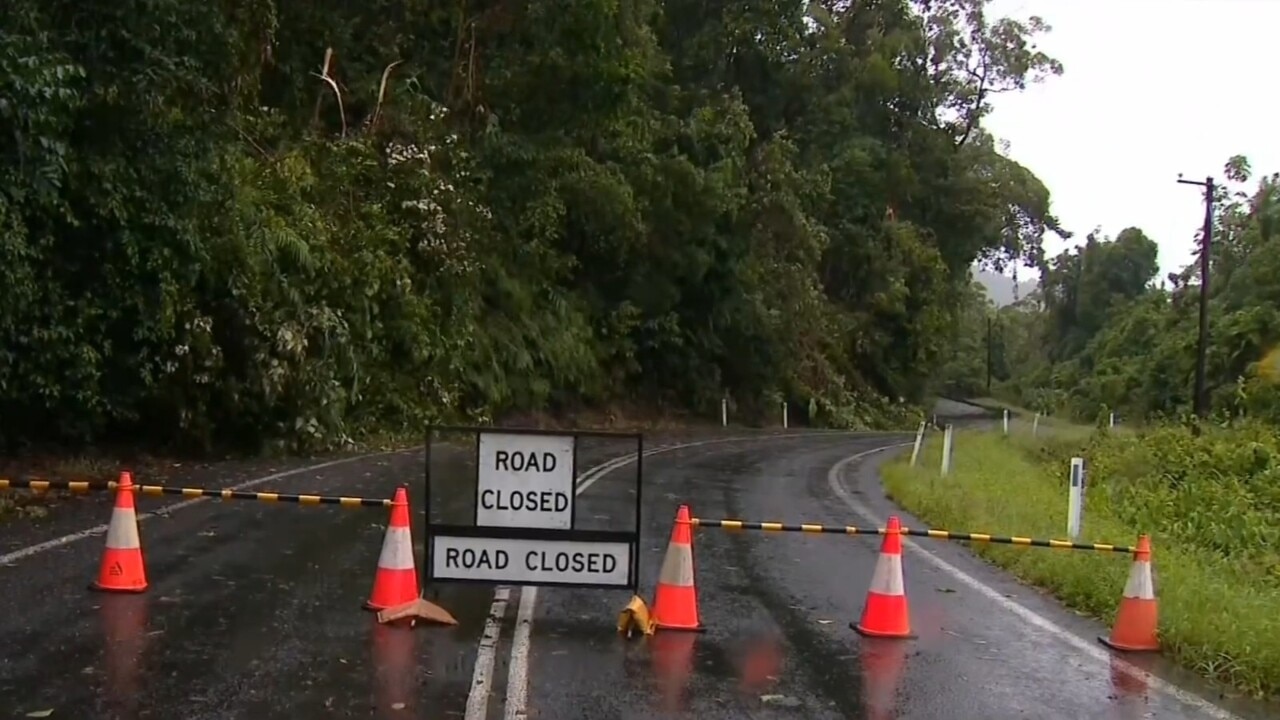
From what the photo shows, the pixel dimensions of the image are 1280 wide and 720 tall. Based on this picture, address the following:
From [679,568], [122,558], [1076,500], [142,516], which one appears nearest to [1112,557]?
[1076,500]

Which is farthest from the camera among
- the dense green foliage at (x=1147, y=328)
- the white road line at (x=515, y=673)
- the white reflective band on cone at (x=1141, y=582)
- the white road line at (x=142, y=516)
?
the dense green foliage at (x=1147, y=328)

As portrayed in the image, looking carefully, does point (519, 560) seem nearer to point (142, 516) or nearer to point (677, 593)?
point (677, 593)

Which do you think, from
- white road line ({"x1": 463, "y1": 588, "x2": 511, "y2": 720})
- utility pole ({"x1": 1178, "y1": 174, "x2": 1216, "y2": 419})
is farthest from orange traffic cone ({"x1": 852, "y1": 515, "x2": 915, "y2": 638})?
utility pole ({"x1": 1178, "y1": 174, "x2": 1216, "y2": 419})

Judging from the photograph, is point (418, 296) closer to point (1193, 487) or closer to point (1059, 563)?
point (1193, 487)

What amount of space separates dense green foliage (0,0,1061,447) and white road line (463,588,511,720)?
757 centimetres

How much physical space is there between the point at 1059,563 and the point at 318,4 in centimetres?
2042

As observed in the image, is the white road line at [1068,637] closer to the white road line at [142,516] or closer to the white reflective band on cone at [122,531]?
the white reflective band on cone at [122,531]

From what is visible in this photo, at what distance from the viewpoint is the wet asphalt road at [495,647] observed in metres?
6.79

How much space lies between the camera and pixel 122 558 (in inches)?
355

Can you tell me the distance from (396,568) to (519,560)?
89 cm

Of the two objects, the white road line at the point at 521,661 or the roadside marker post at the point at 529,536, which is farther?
the roadside marker post at the point at 529,536

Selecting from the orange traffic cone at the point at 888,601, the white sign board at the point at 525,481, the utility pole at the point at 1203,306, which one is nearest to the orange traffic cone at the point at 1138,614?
the orange traffic cone at the point at 888,601

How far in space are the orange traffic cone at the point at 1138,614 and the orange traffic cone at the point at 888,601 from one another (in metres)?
1.45

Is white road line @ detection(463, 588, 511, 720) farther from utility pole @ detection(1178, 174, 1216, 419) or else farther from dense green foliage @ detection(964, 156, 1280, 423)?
utility pole @ detection(1178, 174, 1216, 419)
